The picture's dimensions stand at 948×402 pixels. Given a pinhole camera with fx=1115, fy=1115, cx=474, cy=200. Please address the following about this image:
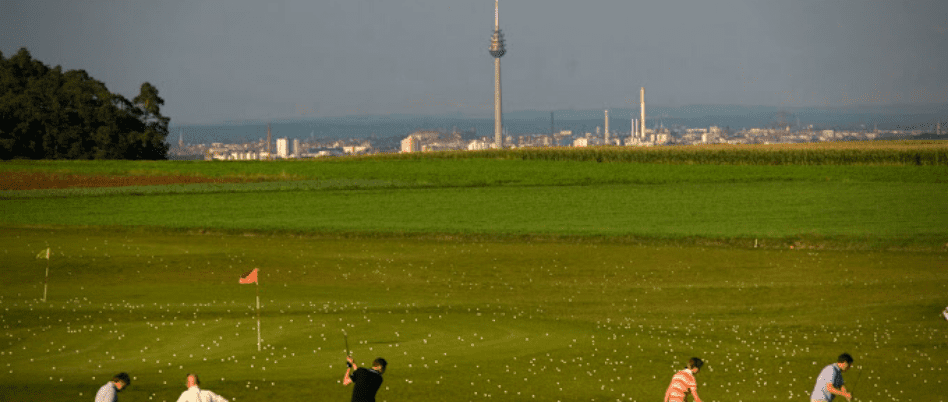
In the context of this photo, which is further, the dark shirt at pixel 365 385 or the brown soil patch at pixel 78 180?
the brown soil patch at pixel 78 180

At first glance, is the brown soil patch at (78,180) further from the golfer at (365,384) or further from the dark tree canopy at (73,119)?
the golfer at (365,384)

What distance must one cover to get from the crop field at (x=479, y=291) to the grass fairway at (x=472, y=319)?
0.39 ft

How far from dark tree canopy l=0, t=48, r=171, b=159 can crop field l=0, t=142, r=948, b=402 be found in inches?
2069

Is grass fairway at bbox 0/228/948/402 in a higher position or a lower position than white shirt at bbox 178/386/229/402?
lower

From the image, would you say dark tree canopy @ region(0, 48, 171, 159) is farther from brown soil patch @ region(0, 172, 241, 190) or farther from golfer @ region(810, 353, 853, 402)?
golfer @ region(810, 353, 853, 402)

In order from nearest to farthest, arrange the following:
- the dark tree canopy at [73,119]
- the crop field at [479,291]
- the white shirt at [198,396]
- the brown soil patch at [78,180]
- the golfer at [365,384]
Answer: the white shirt at [198,396] → the golfer at [365,384] → the crop field at [479,291] → the brown soil patch at [78,180] → the dark tree canopy at [73,119]

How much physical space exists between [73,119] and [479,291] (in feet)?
349

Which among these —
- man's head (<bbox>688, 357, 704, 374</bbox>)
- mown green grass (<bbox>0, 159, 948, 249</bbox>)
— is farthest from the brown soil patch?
man's head (<bbox>688, 357, 704, 374</bbox>)

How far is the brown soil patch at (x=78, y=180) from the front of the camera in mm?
84688

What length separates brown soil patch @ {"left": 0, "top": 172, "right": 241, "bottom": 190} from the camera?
84.7 m

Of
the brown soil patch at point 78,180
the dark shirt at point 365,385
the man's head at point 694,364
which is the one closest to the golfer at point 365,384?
the dark shirt at point 365,385

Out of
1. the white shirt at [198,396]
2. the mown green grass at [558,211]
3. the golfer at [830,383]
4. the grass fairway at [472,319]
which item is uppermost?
the white shirt at [198,396]

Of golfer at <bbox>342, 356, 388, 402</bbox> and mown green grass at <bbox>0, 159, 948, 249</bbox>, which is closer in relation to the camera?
golfer at <bbox>342, 356, 388, 402</bbox>

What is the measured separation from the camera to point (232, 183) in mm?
86812
